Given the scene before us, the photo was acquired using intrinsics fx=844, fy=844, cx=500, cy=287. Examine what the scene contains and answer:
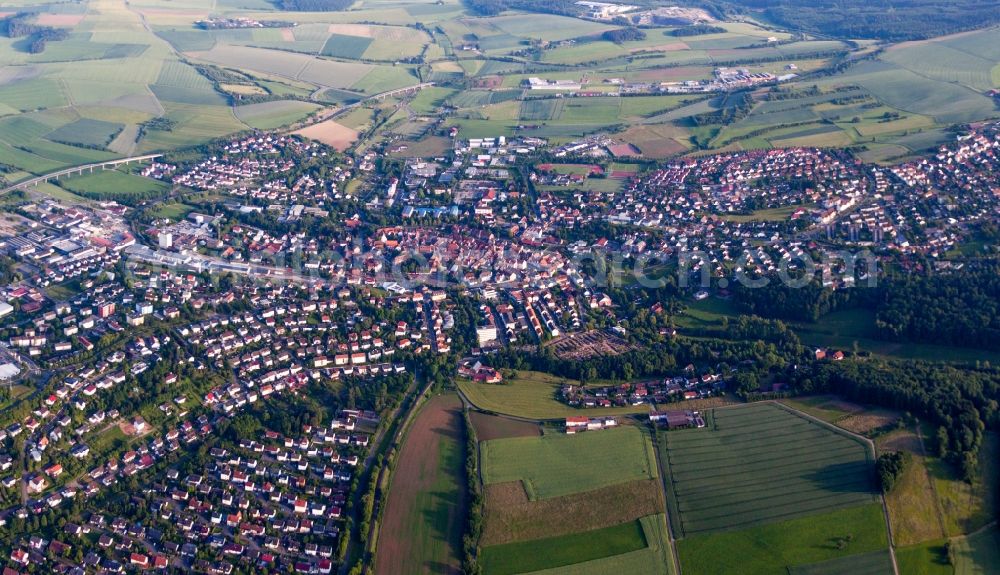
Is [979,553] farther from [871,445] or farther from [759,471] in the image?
[759,471]

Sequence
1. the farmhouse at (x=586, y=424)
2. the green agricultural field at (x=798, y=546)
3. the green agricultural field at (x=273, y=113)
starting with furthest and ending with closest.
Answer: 1. the green agricultural field at (x=273, y=113)
2. the farmhouse at (x=586, y=424)
3. the green agricultural field at (x=798, y=546)

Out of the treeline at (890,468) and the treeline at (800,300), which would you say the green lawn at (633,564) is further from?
the treeline at (800,300)

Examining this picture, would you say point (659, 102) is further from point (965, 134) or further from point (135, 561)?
point (135, 561)

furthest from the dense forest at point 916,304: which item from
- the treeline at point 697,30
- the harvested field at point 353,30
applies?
the harvested field at point 353,30

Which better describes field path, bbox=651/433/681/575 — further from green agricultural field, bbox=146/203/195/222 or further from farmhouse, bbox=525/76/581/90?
farmhouse, bbox=525/76/581/90

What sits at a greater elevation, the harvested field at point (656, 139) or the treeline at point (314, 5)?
the treeline at point (314, 5)

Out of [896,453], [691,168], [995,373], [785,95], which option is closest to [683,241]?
[691,168]
